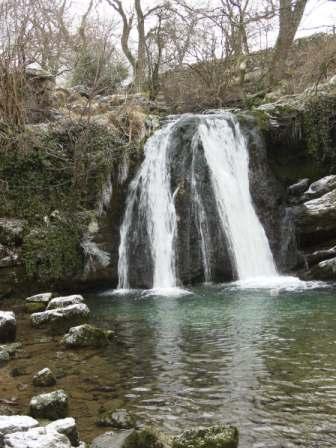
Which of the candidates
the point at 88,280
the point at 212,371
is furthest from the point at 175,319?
the point at 88,280

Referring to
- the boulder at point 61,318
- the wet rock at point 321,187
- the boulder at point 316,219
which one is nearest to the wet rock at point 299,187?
the wet rock at point 321,187

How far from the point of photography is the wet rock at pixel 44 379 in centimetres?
490

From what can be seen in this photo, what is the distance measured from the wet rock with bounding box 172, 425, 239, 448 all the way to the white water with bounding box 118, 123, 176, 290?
25.9 feet

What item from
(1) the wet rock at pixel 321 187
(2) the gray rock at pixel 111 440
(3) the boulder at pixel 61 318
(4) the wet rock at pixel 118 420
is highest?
(1) the wet rock at pixel 321 187

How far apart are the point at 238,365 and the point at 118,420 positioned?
5.43 feet

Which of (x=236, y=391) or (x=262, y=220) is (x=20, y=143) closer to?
(x=262, y=220)

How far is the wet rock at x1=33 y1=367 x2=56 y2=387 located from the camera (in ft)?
16.1

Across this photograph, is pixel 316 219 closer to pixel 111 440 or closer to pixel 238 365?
pixel 238 365

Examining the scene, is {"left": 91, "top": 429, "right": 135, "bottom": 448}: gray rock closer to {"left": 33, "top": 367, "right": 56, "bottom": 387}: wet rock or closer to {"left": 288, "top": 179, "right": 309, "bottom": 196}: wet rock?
{"left": 33, "top": 367, "right": 56, "bottom": 387}: wet rock

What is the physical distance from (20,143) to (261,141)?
20.3 ft

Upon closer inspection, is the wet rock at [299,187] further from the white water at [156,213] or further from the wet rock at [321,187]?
the white water at [156,213]

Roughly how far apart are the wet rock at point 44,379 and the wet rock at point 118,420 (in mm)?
1104

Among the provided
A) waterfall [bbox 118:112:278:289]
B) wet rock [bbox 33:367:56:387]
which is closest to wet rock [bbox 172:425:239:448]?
wet rock [bbox 33:367:56:387]

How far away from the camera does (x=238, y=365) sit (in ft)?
16.7
